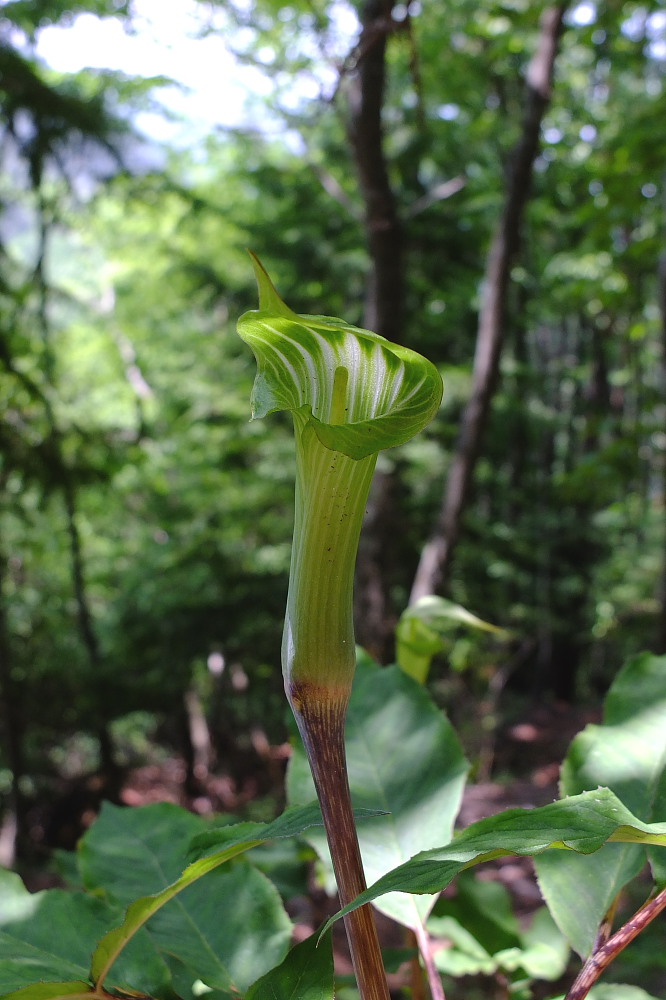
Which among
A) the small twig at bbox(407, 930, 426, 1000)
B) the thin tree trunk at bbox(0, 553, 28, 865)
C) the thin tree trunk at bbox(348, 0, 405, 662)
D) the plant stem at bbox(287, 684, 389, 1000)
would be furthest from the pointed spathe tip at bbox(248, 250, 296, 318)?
the thin tree trunk at bbox(0, 553, 28, 865)

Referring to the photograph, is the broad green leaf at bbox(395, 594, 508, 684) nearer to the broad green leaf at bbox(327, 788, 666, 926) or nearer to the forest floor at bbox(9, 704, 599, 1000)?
the broad green leaf at bbox(327, 788, 666, 926)

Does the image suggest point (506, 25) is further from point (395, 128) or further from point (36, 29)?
point (36, 29)

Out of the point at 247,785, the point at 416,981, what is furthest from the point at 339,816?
the point at 247,785

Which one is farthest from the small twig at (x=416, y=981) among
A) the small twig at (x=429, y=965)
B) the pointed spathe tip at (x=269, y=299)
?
the pointed spathe tip at (x=269, y=299)

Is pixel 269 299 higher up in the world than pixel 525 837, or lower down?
higher up

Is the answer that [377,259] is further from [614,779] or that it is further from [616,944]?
[616,944]

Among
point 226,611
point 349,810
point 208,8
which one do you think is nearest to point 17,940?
point 349,810
